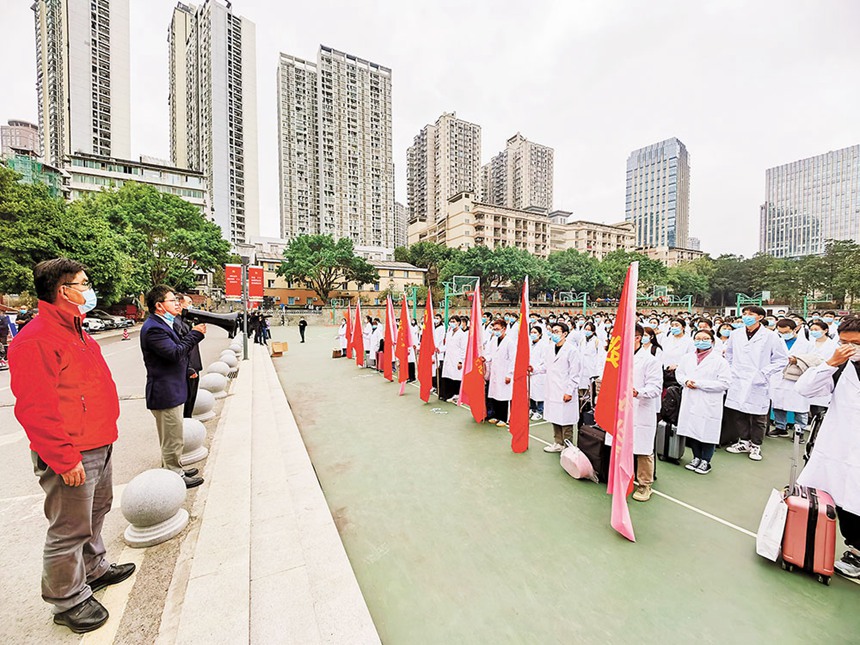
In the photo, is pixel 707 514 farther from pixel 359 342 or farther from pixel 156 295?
pixel 359 342

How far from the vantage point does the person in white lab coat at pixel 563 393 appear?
4.88m

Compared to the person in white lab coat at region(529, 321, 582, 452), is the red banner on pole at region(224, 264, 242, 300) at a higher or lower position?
higher

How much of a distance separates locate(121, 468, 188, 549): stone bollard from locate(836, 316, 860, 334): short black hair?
5012mm

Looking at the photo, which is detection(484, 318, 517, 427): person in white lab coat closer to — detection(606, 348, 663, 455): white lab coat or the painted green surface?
the painted green surface

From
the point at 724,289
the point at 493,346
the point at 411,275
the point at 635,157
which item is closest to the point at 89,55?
the point at 411,275

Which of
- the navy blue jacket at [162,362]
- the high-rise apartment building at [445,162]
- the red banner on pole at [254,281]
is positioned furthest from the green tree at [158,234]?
the high-rise apartment building at [445,162]

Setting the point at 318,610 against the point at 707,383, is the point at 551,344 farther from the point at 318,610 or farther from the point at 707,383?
the point at 318,610

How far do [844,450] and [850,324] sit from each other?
92 cm

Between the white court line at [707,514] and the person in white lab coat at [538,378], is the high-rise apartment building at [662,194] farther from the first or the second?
the white court line at [707,514]

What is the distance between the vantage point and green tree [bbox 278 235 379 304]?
1523 inches

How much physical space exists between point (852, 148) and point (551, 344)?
10620 cm

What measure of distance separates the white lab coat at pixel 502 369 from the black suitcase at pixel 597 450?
1934 millimetres

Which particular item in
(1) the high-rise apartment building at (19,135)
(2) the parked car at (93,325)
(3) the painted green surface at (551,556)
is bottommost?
(3) the painted green surface at (551,556)

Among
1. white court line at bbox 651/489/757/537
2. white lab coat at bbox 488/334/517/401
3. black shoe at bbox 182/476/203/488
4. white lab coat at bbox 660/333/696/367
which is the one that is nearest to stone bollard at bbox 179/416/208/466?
black shoe at bbox 182/476/203/488
